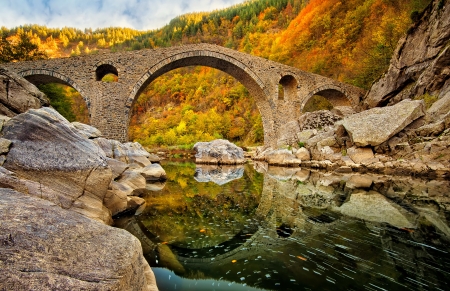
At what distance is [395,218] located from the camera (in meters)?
4.40

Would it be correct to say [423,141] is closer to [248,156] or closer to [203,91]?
[248,156]

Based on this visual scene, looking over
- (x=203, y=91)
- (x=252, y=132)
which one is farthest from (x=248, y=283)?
(x=203, y=91)

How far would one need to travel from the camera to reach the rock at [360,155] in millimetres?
10670

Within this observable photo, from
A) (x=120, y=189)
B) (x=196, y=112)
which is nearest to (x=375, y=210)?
(x=120, y=189)

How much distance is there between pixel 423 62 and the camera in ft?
43.9

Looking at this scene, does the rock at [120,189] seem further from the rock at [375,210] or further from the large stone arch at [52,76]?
the large stone arch at [52,76]

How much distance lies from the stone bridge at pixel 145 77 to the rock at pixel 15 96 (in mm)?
6939

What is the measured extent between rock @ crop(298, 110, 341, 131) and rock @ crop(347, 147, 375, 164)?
4861mm

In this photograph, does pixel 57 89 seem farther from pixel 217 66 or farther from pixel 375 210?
pixel 375 210

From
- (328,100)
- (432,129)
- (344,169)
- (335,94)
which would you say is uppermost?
(335,94)

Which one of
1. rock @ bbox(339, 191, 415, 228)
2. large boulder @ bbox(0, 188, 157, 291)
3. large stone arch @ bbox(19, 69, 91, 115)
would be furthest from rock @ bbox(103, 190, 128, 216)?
Answer: large stone arch @ bbox(19, 69, 91, 115)

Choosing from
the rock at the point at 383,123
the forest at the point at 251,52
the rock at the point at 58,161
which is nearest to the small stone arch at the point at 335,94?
the forest at the point at 251,52

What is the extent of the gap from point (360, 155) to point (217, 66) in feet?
39.7

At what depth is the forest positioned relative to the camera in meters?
21.0
